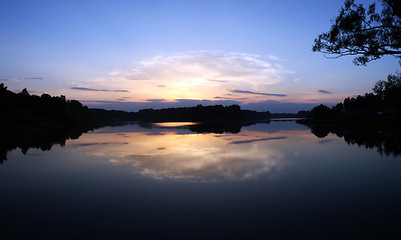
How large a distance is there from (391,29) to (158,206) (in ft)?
40.1

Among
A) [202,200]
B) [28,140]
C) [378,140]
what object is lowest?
[202,200]

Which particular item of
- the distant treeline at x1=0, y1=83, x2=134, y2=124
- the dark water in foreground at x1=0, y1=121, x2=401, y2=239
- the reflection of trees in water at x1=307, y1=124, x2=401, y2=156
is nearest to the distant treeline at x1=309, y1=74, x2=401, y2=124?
the reflection of trees in water at x1=307, y1=124, x2=401, y2=156

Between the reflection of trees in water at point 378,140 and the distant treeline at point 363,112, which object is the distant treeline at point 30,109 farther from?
the distant treeline at point 363,112

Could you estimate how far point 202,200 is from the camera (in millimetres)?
9352

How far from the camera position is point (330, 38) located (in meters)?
12.1

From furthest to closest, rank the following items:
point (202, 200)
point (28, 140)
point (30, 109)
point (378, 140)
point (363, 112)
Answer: point (363, 112) < point (30, 109) < point (28, 140) < point (378, 140) < point (202, 200)

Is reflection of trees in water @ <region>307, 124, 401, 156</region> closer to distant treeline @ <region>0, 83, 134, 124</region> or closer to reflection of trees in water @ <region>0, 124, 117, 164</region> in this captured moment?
reflection of trees in water @ <region>0, 124, 117, 164</region>

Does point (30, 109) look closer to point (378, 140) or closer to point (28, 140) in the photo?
point (28, 140)

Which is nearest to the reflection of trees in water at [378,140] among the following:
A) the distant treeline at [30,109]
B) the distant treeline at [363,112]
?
the distant treeline at [363,112]

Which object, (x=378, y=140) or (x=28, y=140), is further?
(x=28, y=140)

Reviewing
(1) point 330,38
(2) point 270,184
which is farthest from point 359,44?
(2) point 270,184

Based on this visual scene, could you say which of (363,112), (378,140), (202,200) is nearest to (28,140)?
(202,200)

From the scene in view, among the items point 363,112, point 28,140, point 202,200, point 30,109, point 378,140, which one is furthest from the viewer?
point 363,112

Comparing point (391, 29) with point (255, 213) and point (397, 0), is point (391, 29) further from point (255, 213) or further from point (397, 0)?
point (255, 213)
